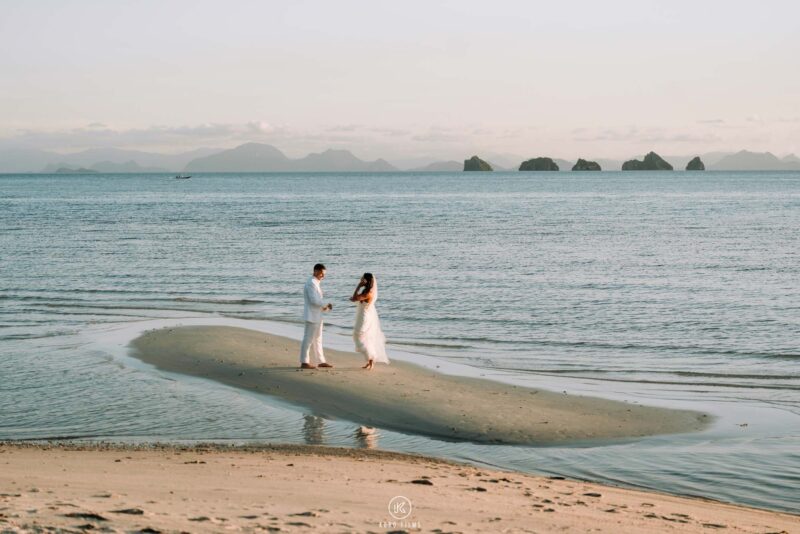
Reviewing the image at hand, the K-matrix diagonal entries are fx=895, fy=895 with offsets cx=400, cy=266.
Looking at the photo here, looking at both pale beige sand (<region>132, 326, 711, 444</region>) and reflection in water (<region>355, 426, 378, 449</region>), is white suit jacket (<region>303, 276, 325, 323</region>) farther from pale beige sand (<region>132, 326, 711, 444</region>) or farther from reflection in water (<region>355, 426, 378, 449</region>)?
reflection in water (<region>355, 426, 378, 449</region>)

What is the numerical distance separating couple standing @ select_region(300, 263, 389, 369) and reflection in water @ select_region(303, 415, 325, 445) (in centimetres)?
333

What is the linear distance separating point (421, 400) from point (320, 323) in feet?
10.7

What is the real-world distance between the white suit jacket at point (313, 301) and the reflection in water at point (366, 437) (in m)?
4.20

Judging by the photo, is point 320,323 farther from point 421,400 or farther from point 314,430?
point 314,430

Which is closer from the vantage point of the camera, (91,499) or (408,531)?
(408,531)

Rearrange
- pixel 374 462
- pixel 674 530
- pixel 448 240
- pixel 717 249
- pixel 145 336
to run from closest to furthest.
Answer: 1. pixel 674 530
2. pixel 374 462
3. pixel 145 336
4. pixel 717 249
5. pixel 448 240

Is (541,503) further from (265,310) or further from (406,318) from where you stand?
(265,310)

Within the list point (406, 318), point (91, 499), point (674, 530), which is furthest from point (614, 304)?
point (91, 499)

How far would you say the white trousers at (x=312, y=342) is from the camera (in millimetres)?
17766

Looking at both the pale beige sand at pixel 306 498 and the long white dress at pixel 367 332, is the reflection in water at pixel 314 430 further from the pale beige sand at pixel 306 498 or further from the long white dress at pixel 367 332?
the long white dress at pixel 367 332

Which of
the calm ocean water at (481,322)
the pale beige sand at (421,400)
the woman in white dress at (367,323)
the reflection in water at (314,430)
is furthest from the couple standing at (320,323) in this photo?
the reflection in water at (314,430)

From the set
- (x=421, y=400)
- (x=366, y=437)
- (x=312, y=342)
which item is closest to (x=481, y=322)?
(x=312, y=342)

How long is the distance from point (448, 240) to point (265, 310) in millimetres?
27219

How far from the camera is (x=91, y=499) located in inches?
343
